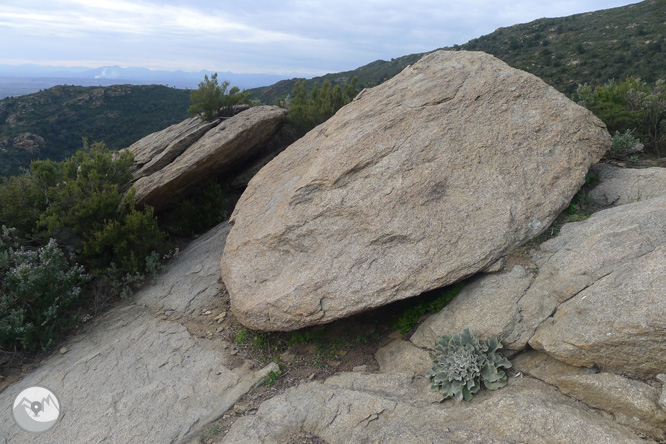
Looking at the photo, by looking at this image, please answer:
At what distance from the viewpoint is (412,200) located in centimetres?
573

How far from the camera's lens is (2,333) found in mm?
6629

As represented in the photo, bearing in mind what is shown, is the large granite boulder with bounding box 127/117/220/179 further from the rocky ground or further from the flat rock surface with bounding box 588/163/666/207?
the flat rock surface with bounding box 588/163/666/207

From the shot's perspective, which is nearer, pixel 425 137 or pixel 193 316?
pixel 425 137

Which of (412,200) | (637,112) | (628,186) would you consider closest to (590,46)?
(637,112)

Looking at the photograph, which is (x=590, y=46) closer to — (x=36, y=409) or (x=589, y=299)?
(x=589, y=299)

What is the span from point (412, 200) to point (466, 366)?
240 centimetres

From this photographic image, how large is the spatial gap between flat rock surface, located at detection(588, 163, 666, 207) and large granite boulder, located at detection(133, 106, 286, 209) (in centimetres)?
765

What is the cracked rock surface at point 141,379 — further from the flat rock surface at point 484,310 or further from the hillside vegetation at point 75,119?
the hillside vegetation at point 75,119

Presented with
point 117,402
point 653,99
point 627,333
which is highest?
point 653,99

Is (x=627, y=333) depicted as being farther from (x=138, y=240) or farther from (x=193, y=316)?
(x=138, y=240)

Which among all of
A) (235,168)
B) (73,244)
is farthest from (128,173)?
(235,168)

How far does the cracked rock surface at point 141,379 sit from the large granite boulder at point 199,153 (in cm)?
289

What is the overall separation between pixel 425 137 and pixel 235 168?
6.72m

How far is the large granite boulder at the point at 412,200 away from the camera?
208 inches
